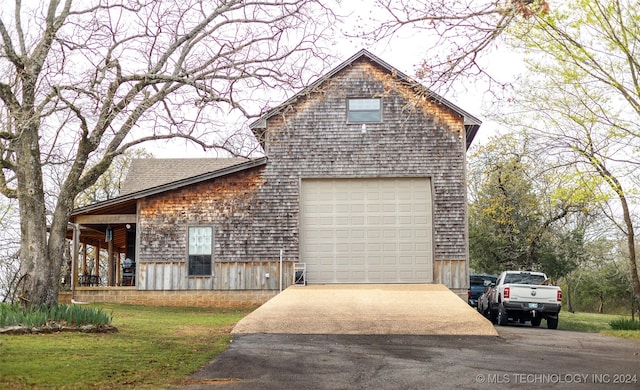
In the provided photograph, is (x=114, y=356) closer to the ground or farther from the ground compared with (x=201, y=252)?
closer to the ground

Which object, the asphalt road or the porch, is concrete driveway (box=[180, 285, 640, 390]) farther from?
the porch

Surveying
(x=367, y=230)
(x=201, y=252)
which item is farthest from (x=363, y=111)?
(x=201, y=252)

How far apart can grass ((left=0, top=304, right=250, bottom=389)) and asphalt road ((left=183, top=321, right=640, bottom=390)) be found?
43 cm

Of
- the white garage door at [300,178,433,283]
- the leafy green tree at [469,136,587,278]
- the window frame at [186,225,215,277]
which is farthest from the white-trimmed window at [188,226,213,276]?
the leafy green tree at [469,136,587,278]

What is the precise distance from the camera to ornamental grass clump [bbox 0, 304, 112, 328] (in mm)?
12312

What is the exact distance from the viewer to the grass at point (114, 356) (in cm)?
817

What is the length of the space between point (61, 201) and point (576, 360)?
9.75m

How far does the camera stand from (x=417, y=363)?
10164 millimetres

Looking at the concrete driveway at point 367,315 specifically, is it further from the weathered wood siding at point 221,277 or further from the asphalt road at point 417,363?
the weathered wood siding at point 221,277

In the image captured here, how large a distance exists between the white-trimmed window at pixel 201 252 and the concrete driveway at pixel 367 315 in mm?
4882

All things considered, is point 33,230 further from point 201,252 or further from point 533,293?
point 533,293

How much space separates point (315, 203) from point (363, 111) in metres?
3.36

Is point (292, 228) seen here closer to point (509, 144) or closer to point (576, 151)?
point (576, 151)

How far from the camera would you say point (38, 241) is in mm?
13375
